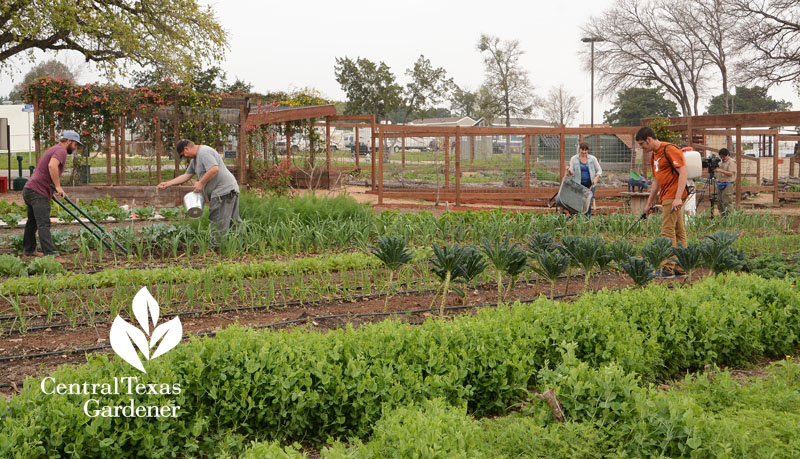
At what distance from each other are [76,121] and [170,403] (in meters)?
15.1

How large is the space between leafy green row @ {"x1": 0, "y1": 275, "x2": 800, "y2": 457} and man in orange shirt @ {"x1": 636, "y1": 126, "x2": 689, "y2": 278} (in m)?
2.71

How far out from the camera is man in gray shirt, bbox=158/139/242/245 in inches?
311

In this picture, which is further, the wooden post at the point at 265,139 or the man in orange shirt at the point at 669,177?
the wooden post at the point at 265,139

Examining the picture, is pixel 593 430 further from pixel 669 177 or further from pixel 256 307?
pixel 669 177

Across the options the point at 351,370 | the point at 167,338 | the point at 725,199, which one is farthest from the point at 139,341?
the point at 725,199

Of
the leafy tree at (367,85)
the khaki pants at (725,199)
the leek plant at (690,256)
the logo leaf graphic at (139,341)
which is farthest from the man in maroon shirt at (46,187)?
the leafy tree at (367,85)

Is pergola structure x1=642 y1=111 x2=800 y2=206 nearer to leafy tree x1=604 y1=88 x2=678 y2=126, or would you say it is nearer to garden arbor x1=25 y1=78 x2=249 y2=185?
garden arbor x1=25 y1=78 x2=249 y2=185

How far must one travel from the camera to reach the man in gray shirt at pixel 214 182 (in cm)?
791

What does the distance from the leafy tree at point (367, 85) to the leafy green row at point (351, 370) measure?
34484mm

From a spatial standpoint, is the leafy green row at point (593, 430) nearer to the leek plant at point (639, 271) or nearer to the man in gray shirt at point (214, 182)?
the leek plant at point (639, 271)

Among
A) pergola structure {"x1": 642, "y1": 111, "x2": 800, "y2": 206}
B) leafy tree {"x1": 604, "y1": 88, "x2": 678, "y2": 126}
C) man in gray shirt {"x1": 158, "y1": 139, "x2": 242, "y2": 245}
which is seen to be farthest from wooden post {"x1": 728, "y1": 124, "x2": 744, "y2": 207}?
leafy tree {"x1": 604, "y1": 88, "x2": 678, "y2": 126}

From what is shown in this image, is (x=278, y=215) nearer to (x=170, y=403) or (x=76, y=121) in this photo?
(x=170, y=403)

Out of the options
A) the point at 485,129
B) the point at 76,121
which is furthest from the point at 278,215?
the point at 76,121

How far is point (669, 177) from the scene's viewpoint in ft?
24.0
